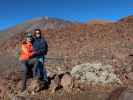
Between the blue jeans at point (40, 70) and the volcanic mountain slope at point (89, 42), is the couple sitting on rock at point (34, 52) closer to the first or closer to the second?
the blue jeans at point (40, 70)

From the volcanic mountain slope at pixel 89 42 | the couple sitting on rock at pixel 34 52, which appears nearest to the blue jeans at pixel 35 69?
the couple sitting on rock at pixel 34 52

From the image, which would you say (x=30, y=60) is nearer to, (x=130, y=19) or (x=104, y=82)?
(x=104, y=82)

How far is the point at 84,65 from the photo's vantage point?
52.9 feet

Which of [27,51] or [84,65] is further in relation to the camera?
[84,65]

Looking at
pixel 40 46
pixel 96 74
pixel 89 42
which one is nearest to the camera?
pixel 40 46

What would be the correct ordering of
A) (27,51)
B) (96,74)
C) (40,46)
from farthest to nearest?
(96,74), (27,51), (40,46)

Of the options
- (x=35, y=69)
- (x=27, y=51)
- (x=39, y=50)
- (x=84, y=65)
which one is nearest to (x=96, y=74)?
(x=84, y=65)

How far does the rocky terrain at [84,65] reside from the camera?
13651mm

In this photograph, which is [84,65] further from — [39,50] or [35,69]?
[39,50]

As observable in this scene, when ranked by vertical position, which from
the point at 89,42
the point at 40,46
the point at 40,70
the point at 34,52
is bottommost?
the point at 40,70

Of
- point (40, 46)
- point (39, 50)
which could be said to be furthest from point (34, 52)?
point (40, 46)

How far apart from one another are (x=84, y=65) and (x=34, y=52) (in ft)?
11.2

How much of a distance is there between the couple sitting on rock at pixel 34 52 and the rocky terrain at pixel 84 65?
550mm

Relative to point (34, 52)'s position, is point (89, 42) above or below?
above
